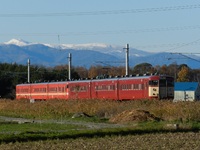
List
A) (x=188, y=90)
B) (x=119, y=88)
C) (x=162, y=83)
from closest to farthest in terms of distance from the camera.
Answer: (x=162, y=83), (x=119, y=88), (x=188, y=90)

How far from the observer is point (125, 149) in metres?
17.4

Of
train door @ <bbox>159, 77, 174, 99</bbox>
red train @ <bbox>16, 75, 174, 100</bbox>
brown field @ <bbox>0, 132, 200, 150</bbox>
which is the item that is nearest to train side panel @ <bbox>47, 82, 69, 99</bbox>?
red train @ <bbox>16, 75, 174, 100</bbox>

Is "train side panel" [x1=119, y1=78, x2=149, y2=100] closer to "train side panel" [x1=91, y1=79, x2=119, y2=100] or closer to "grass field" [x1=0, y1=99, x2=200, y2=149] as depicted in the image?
"train side panel" [x1=91, y1=79, x2=119, y2=100]

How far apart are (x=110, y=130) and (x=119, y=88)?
2686 centimetres

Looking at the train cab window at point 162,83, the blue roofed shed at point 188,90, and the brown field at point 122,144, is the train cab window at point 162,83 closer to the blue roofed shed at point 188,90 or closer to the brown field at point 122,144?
the brown field at point 122,144

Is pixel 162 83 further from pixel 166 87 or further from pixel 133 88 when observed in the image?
pixel 133 88

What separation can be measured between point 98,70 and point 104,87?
3210 inches

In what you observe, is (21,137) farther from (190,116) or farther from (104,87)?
(104,87)

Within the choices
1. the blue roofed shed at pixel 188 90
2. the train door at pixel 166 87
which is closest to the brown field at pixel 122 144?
the train door at pixel 166 87

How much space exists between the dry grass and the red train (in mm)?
4860

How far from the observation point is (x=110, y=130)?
25.3 meters

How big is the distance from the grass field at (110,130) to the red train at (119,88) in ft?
16.8

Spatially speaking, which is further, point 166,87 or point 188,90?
point 188,90

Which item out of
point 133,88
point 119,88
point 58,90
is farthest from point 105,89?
point 58,90
